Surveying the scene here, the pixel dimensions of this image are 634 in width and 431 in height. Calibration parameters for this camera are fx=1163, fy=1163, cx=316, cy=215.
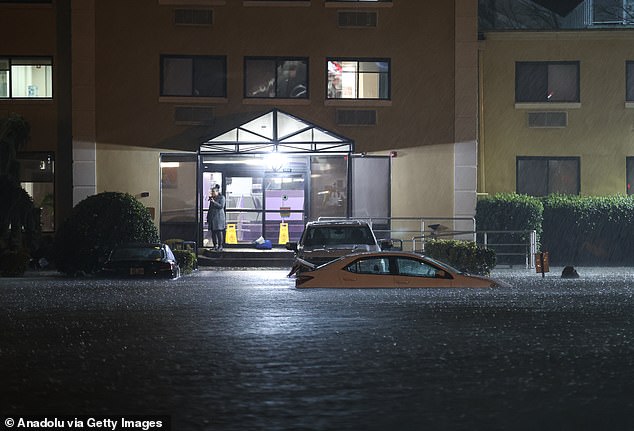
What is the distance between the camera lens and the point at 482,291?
25.4 metres

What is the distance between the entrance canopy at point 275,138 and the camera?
3759 cm

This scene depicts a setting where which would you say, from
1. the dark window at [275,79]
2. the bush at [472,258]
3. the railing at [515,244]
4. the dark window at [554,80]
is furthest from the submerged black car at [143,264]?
the dark window at [554,80]

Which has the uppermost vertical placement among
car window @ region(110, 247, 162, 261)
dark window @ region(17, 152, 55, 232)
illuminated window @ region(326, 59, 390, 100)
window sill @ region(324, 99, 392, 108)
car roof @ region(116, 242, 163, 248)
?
illuminated window @ region(326, 59, 390, 100)

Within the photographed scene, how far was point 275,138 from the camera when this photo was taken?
123 feet

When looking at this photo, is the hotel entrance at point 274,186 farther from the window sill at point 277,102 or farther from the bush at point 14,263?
the bush at point 14,263

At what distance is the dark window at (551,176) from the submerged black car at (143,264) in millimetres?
15995

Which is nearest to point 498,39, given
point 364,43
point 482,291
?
point 364,43

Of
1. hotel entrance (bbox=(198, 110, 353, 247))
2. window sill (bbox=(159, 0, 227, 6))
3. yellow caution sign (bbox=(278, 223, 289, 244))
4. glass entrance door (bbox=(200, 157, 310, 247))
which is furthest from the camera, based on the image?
glass entrance door (bbox=(200, 157, 310, 247))

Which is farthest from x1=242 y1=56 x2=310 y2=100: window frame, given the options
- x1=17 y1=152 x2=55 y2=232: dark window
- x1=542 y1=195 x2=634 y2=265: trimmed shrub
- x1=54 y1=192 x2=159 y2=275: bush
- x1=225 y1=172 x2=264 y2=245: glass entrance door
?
x1=542 y1=195 x2=634 y2=265: trimmed shrub

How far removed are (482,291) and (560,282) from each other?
15.6 feet

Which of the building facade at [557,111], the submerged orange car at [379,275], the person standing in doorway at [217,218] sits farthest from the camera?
the building facade at [557,111]

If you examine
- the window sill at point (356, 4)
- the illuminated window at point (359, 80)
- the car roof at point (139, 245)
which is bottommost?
the car roof at point (139, 245)

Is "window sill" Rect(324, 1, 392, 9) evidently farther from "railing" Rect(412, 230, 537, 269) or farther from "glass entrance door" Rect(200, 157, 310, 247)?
"railing" Rect(412, 230, 537, 269)

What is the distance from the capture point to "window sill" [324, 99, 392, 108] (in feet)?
128
